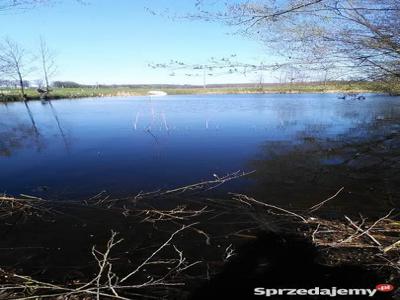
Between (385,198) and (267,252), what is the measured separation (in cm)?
358

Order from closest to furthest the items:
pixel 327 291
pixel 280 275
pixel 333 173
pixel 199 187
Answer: pixel 327 291 → pixel 280 275 → pixel 199 187 → pixel 333 173

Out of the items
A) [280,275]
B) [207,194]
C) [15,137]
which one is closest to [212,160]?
[207,194]

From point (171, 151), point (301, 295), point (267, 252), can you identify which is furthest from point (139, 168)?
point (301, 295)

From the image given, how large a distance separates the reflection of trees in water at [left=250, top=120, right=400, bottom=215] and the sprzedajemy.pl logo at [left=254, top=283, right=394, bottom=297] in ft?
8.50

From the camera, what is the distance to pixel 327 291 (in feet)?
13.1

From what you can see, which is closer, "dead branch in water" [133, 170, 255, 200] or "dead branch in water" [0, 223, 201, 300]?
"dead branch in water" [0, 223, 201, 300]

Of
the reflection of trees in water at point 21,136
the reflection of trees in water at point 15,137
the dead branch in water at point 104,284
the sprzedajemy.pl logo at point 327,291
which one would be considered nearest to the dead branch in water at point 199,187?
the dead branch in water at point 104,284

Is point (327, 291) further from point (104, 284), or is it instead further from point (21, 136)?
point (21, 136)

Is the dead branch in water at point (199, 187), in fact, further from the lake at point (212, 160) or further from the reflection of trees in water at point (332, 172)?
the reflection of trees in water at point (332, 172)

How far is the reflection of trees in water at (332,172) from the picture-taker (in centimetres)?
705

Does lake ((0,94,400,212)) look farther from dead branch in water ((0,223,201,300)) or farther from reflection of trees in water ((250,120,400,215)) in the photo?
dead branch in water ((0,223,201,300))

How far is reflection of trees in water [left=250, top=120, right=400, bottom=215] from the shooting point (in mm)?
7055

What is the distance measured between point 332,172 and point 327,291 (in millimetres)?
5594

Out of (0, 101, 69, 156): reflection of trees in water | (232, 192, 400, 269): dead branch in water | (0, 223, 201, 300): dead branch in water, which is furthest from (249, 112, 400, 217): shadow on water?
(0, 101, 69, 156): reflection of trees in water
